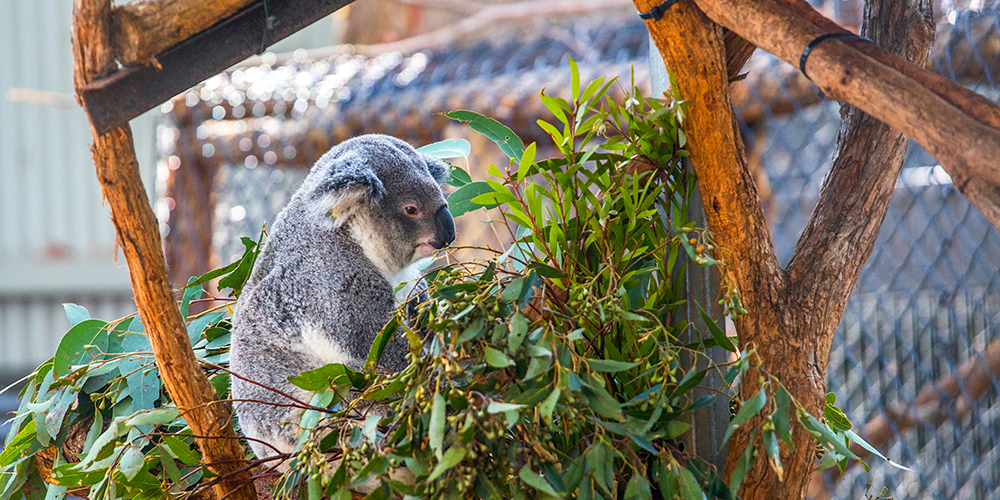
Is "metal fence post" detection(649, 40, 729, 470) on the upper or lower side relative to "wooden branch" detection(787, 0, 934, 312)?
lower

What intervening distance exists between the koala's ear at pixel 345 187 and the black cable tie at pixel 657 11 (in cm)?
59

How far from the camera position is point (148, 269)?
919 millimetres

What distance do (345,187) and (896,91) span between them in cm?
82

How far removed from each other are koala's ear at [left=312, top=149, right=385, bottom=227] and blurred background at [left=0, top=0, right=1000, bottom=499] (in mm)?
888

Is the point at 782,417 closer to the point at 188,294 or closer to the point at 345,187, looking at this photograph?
the point at 345,187

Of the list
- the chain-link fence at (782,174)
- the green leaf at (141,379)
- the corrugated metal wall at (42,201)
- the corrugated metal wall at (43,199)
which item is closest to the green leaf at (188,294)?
the green leaf at (141,379)

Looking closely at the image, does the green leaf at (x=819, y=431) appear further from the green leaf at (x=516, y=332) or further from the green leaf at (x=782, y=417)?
the green leaf at (x=516, y=332)

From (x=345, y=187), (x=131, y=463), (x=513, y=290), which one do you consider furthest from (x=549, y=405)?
(x=345, y=187)

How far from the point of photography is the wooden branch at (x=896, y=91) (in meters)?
0.71

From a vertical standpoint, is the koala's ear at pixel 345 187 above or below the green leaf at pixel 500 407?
above

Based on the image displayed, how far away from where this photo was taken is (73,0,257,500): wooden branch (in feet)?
2.72

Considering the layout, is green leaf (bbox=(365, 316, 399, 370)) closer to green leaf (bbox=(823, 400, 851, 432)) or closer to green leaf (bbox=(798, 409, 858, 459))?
green leaf (bbox=(798, 409, 858, 459))

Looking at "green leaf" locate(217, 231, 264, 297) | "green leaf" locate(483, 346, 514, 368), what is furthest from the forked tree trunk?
"green leaf" locate(217, 231, 264, 297)

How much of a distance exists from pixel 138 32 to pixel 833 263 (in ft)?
2.86
